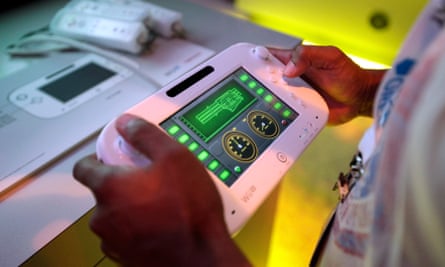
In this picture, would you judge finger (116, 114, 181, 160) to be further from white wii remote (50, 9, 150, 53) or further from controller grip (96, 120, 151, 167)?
white wii remote (50, 9, 150, 53)

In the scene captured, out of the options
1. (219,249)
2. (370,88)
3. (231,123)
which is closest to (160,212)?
(219,249)

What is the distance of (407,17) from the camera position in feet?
2.57

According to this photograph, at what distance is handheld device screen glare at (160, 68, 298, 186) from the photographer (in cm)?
41

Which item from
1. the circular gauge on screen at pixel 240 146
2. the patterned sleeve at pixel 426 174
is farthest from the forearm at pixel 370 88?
the patterned sleeve at pixel 426 174

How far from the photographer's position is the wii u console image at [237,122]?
1.26 ft

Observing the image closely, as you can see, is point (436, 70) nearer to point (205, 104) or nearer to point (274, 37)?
point (205, 104)

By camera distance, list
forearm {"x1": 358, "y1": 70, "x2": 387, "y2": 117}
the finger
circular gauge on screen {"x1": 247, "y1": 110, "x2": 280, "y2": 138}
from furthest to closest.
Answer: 1. forearm {"x1": 358, "y1": 70, "x2": 387, "y2": 117}
2. circular gauge on screen {"x1": 247, "y1": 110, "x2": 280, "y2": 138}
3. the finger

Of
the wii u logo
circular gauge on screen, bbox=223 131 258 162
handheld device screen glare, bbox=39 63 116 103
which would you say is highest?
circular gauge on screen, bbox=223 131 258 162

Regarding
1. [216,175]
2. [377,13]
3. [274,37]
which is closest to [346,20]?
[377,13]

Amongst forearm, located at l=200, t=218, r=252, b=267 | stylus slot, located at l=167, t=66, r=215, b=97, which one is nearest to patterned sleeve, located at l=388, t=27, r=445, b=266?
forearm, located at l=200, t=218, r=252, b=267

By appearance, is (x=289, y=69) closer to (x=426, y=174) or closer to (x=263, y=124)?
(x=263, y=124)

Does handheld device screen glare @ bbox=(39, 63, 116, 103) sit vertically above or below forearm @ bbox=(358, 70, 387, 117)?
below

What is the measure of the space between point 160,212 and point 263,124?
185 mm

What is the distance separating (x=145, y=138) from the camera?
34cm
